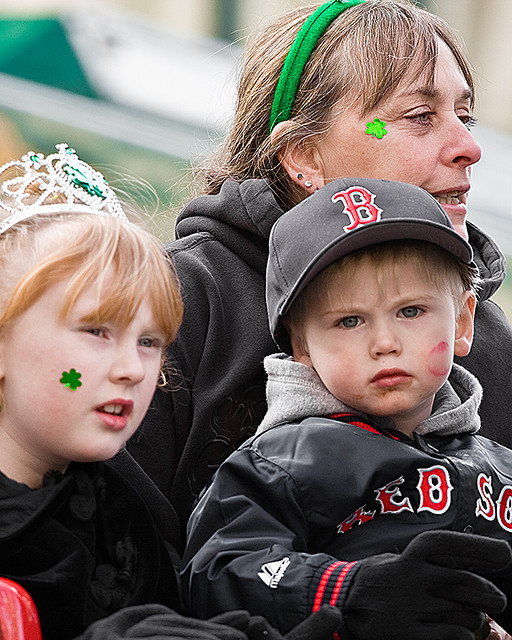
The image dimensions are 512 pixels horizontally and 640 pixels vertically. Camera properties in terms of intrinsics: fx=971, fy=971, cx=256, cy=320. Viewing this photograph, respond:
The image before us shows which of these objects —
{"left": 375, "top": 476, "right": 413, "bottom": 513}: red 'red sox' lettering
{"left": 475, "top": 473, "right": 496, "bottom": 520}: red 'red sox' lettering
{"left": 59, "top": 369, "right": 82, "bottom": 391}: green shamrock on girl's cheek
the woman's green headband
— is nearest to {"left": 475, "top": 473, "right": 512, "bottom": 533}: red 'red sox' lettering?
{"left": 475, "top": 473, "right": 496, "bottom": 520}: red 'red sox' lettering

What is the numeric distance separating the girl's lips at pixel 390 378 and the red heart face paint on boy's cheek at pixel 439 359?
0.13ft

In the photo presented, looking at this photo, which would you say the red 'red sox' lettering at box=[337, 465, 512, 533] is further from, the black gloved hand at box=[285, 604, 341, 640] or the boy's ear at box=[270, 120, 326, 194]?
the boy's ear at box=[270, 120, 326, 194]

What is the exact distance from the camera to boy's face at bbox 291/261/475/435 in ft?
4.49

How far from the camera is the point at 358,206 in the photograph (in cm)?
142

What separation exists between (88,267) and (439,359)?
534mm

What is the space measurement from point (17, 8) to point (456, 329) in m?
2.72

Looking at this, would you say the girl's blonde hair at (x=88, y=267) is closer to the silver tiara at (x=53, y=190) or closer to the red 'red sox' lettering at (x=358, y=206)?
the silver tiara at (x=53, y=190)

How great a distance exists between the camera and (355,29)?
73.5 inches

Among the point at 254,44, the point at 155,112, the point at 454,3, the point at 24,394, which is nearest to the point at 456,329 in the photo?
the point at 24,394

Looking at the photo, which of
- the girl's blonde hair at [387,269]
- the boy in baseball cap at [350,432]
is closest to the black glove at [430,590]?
the boy in baseball cap at [350,432]

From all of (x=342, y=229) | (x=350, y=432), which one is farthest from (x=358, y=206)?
(x=350, y=432)

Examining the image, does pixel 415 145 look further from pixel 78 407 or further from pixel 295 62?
pixel 78 407

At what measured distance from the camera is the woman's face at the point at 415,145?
1.79 metres

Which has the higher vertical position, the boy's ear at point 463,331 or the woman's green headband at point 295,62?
the woman's green headband at point 295,62
